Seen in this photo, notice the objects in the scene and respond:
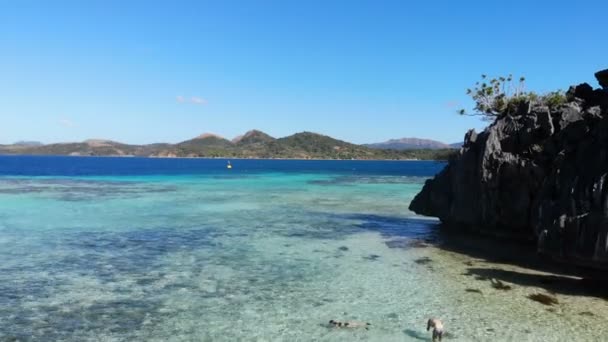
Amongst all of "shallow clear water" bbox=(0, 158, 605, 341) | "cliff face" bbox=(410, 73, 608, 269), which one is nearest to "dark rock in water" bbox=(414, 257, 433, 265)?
"shallow clear water" bbox=(0, 158, 605, 341)

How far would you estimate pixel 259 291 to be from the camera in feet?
51.6

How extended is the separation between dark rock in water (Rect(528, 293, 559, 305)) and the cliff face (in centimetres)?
178

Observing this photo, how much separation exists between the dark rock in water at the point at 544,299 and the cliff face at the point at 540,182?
178 cm

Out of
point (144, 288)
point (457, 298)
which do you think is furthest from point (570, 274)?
point (144, 288)

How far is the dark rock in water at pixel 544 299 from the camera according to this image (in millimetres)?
14656

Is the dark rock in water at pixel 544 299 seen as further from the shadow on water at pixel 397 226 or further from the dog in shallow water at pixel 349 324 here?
the shadow on water at pixel 397 226

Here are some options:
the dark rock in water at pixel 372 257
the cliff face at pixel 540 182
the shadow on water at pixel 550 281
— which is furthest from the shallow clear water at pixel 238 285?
the cliff face at pixel 540 182

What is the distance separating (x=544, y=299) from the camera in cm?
1495

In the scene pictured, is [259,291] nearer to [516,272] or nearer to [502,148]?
[516,272]

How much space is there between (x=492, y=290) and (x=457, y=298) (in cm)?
170

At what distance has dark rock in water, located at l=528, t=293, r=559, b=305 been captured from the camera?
14.7m

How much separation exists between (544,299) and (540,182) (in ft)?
29.2

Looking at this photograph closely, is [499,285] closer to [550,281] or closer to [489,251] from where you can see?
[550,281]

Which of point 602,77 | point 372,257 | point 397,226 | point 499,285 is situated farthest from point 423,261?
point 602,77
